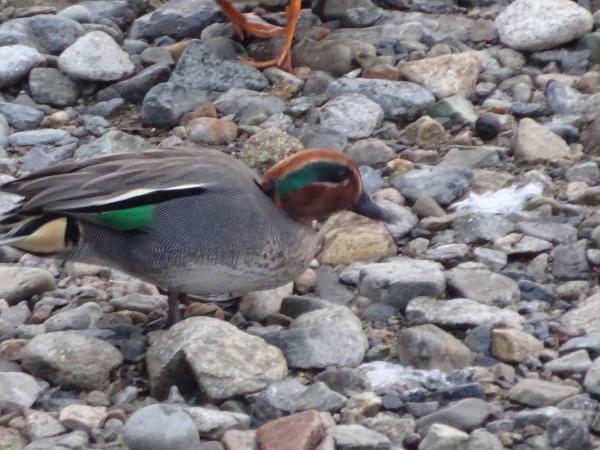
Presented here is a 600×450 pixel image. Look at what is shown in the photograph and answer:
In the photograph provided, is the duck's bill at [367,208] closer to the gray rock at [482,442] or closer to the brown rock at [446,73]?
the gray rock at [482,442]

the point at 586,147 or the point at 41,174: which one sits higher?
the point at 41,174

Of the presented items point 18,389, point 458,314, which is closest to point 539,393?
point 458,314

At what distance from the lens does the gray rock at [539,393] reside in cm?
369

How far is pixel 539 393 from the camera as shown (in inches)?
146

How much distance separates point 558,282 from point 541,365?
2.56ft

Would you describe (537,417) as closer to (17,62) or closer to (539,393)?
(539,393)

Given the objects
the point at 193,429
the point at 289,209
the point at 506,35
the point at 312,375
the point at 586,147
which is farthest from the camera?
the point at 506,35

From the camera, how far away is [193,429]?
3365 mm

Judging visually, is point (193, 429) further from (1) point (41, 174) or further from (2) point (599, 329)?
(2) point (599, 329)

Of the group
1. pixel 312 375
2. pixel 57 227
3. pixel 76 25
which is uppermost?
pixel 57 227

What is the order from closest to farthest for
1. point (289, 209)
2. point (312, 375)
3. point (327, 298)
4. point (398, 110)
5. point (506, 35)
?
point (312, 375), point (289, 209), point (327, 298), point (398, 110), point (506, 35)

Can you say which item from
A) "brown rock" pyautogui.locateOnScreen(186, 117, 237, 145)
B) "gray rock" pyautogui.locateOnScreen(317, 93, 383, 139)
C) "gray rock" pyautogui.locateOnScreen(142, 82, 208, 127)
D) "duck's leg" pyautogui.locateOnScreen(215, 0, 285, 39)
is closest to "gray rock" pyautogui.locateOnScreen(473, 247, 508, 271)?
"gray rock" pyautogui.locateOnScreen(317, 93, 383, 139)

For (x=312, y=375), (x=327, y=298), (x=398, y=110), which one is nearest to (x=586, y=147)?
(x=398, y=110)

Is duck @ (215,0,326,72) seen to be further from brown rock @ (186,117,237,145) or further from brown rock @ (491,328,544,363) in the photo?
brown rock @ (491,328,544,363)
